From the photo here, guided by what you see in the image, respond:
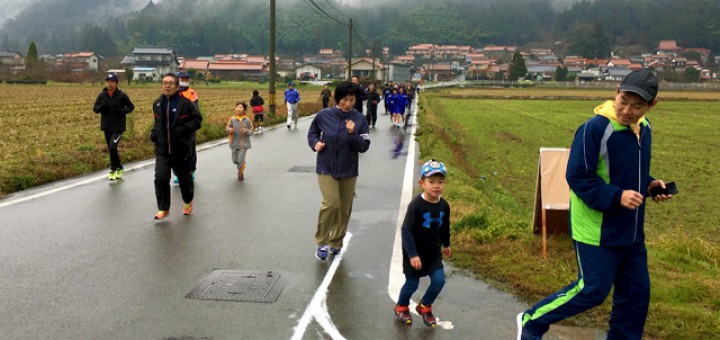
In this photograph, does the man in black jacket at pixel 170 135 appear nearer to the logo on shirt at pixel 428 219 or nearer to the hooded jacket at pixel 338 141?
the hooded jacket at pixel 338 141

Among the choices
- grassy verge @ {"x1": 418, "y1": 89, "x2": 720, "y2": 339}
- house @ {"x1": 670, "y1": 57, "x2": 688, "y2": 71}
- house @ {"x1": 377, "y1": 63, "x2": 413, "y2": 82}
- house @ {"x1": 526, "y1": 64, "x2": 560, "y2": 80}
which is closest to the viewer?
grassy verge @ {"x1": 418, "y1": 89, "x2": 720, "y2": 339}

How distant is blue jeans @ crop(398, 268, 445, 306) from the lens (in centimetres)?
440

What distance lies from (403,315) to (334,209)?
5.95ft

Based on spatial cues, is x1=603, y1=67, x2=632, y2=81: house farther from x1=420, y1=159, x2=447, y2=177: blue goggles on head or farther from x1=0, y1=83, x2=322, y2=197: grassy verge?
x1=420, y1=159, x2=447, y2=177: blue goggles on head

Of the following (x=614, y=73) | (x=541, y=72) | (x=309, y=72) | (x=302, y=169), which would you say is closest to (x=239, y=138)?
(x=302, y=169)

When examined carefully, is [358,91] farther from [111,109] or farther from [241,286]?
[111,109]

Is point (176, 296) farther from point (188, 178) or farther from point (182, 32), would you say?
point (182, 32)

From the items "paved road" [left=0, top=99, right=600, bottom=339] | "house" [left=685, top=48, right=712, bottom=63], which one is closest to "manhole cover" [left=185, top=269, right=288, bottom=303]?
"paved road" [left=0, top=99, right=600, bottom=339]

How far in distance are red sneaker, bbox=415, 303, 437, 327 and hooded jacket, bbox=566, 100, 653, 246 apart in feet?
4.50

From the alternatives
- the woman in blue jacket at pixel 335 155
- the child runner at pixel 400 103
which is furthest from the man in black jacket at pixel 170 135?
the child runner at pixel 400 103

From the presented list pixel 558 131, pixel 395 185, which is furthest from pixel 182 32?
pixel 395 185

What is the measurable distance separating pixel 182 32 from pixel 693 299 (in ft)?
665

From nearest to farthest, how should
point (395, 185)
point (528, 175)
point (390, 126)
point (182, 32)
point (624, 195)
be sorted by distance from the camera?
point (624, 195) → point (395, 185) → point (528, 175) → point (390, 126) → point (182, 32)

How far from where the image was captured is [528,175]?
49.9ft
